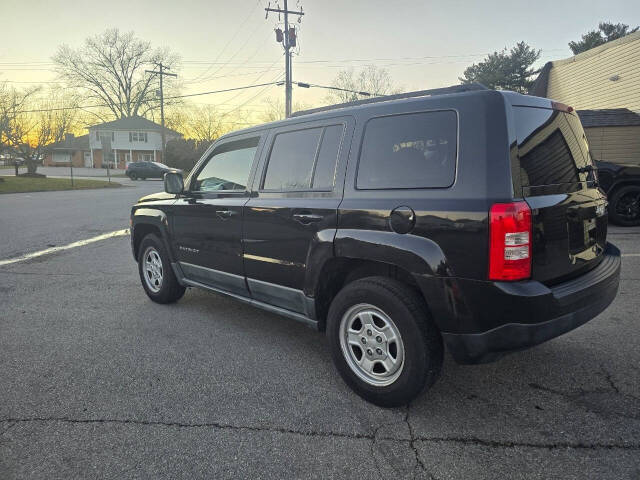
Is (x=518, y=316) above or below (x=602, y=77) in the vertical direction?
below

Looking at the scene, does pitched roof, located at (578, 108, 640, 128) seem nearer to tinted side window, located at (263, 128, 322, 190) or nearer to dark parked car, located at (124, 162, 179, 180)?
tinted side window, located at (263, 128, 322, 190)

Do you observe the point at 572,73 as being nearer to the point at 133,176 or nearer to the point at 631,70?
the point at 631,70

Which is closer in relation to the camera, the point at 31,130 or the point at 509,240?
the point at 509,240

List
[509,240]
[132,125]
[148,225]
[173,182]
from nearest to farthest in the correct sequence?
1. [509,240]
2. [173,182]
3. [148,225]
4. [132,125]

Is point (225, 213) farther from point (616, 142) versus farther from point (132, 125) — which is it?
point (132, 125)

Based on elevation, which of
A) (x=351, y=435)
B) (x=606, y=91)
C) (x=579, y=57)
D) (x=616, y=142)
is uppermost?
(x=579, y=57)

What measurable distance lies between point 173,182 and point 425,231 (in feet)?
9.23

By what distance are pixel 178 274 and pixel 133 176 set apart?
115 feet

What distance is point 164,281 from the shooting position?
4836mm

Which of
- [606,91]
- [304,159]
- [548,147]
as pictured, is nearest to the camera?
[548,147]

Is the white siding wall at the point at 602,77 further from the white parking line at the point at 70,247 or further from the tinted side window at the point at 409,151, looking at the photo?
the tinted side window at the point at 409,151

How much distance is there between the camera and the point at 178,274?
464 cm

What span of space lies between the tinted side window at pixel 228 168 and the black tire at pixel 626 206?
858cm

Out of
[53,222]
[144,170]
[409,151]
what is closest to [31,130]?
[144,170]
